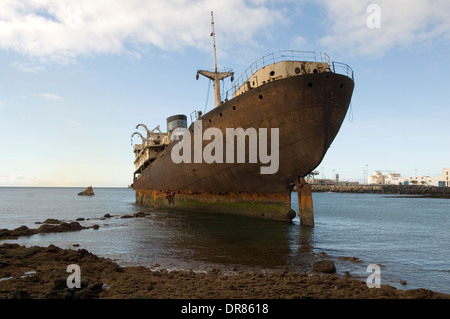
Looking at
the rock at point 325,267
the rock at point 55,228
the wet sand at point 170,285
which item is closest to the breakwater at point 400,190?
the rock at point 325,267

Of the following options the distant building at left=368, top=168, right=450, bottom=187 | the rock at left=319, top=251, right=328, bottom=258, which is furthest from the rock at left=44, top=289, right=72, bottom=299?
the distant building at left=368, top=168, right=450, bottom=187

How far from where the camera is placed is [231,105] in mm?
16625

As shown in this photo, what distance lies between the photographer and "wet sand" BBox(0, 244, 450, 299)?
551 centimetres

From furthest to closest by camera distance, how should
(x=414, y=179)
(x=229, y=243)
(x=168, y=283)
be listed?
(x=414, y=179) < (x=229, y=243) < (x=168, y=283)

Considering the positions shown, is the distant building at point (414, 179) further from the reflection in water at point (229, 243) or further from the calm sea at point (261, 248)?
the reflection in water at point (229, 243)

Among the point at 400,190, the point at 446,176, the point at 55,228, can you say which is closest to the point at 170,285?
the point at 55,228

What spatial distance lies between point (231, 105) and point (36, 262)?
37.4 ft

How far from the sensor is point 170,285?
616 centimetres

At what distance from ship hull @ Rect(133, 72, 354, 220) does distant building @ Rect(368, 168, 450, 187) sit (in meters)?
113

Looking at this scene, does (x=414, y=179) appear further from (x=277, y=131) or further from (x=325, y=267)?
(x=325, y=267)

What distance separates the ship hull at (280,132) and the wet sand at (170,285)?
29.4 ft

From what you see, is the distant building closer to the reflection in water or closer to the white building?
the white building

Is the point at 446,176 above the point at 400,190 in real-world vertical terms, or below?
above

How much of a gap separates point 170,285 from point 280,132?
420 inches
